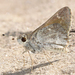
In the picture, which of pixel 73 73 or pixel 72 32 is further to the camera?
pixel 72 32

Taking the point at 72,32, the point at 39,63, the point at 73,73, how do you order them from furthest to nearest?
the point at 72,32 → the point at 39,63 → the point at 73,73

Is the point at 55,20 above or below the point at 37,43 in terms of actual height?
above

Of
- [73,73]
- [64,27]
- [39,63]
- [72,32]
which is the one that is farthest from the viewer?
[72,32]

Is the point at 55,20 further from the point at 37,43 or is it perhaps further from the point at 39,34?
the point at 37,43

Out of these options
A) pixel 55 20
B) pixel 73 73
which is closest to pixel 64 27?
pixel 55 20
